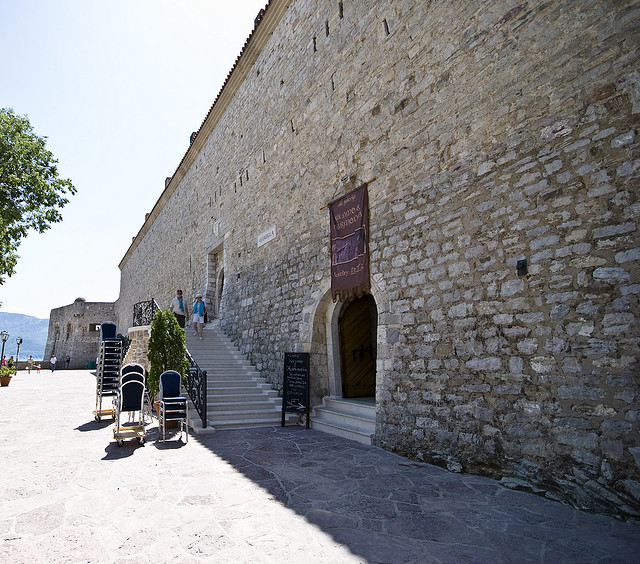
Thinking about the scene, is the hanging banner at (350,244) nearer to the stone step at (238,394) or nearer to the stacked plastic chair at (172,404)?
the stone step at (238,394)

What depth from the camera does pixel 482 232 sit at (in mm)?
4273

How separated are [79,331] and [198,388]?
95.3 feet

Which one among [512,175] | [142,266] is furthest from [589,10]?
[142,266]

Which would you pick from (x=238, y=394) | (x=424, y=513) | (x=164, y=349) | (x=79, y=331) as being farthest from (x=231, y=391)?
(x=79, y=331)

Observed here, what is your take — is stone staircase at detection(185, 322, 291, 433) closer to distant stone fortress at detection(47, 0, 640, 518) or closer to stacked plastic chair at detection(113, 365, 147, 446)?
distant stone fortress at detection(47, 0, 640, 518)

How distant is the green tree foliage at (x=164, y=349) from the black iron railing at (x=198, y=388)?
0.19 metres

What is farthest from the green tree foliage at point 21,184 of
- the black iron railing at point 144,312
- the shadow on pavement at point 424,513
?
the shadow on pavement at point 424,513

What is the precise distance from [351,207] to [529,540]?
16.0 ft

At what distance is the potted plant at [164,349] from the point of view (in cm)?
697

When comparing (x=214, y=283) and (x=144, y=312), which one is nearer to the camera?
(x=144, y=312)

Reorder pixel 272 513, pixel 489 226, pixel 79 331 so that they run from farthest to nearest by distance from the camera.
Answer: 1. pixel 79 331
2. pixel 489 226
3. pixel 272 513

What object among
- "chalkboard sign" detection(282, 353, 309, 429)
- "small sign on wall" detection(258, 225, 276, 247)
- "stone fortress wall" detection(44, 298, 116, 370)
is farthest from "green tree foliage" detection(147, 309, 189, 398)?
"stone fortress wall" detection(44, 298, 116, 370)

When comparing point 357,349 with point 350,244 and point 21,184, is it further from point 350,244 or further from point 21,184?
point 21,184

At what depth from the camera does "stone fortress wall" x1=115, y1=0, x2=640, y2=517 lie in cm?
323
